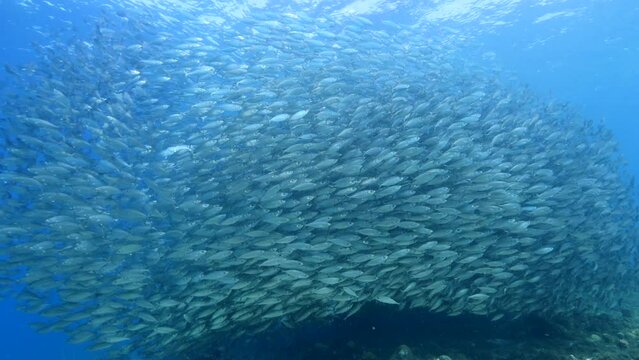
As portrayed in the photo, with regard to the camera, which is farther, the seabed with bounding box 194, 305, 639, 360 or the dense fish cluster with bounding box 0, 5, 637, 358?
the seabed with bounding box 194, 305, 639, 360

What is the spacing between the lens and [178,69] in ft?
35.6

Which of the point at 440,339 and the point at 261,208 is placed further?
the point at 440,339

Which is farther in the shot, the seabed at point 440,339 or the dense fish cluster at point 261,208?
the seabed at point 440,339

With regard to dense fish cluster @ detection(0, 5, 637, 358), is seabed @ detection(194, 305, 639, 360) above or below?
below

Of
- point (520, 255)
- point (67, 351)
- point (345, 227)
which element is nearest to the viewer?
point (345, 227)

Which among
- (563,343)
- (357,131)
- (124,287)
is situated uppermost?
(357,131)

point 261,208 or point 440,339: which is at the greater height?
point 261,208

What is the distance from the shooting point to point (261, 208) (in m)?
8.25

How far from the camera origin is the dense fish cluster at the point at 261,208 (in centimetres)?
805

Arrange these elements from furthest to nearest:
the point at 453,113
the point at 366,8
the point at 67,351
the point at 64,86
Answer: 1. the point at 67,351
2. the point at 366,8
3. the point at 453,113
4. the point at 64,86

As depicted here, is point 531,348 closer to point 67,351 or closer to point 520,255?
point 520,255

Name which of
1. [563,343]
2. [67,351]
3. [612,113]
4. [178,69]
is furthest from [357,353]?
[612,113]

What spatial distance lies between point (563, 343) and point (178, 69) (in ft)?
33.8

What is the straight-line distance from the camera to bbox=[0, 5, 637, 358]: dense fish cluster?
8055 mm
